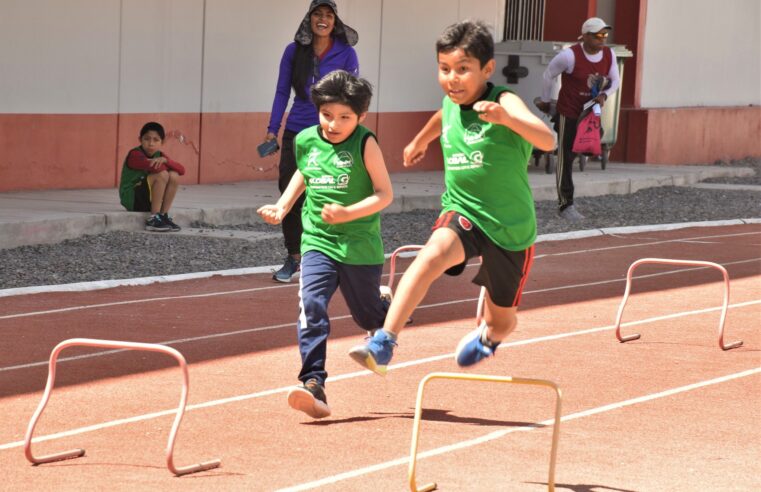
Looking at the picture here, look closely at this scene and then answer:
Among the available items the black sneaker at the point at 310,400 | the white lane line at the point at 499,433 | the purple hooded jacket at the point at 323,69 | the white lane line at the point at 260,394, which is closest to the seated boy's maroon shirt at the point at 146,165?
the purple hooded jacket at the point at 323,69

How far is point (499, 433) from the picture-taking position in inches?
289

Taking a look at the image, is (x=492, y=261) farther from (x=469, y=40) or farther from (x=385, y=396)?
(x=385, y=396)

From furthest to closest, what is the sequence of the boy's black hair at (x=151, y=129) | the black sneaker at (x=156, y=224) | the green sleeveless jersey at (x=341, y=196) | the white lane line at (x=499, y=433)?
the boy's black hair at (x=151, y=129) < the black sneaker at (x=156, y=224) < the green sleeveless jersey at (x=341, y=196) < the white lane line at (x=499, y=433)

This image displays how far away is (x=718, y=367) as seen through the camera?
9.39 metres

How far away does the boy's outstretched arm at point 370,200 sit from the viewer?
7.07 meters

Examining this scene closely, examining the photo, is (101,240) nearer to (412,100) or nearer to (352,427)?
(352,427)

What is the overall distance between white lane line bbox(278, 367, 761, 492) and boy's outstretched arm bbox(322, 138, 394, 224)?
1146 mm

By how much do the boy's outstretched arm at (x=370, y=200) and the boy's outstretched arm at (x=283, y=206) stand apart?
9.7 inches

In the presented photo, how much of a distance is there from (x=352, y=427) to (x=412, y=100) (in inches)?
610

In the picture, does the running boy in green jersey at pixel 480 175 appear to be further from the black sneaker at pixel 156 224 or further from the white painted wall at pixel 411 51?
the white painted wall at pixel 411 51

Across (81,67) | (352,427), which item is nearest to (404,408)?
(352,427)

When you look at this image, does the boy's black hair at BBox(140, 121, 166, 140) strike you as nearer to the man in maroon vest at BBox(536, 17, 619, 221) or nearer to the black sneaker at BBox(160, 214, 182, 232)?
the black sneaker at BBox(160, 214, 182, 232)

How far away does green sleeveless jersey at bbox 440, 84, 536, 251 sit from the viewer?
7066 mm

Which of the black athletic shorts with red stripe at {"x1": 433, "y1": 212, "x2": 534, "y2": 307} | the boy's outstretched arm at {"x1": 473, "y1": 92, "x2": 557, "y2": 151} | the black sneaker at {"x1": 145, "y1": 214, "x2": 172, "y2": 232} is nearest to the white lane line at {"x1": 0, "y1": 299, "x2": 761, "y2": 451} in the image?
the black athletic shorts with red stripe at {"x1": 433, "y1": 212, "x2": 534, "y2": 307}
